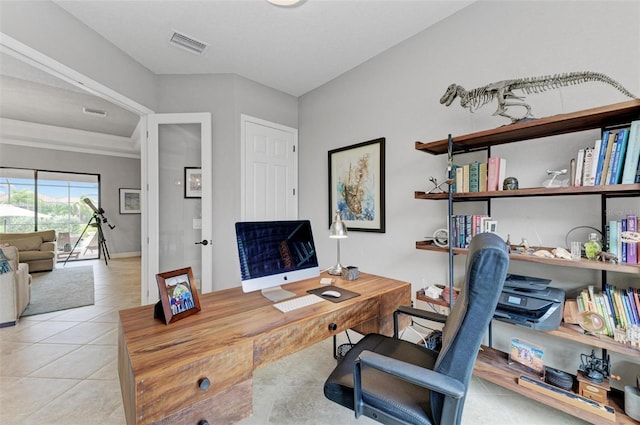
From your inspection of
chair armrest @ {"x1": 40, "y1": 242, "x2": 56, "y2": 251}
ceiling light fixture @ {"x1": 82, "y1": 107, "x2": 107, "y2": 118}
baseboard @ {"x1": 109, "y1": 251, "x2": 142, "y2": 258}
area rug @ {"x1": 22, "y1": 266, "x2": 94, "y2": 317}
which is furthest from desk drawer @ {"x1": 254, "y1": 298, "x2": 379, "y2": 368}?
baseboard @ {"x1": 109, "y1": 251, "x2": 142, "y2": 258}

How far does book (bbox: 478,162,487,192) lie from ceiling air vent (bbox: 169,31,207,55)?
2.74 meters

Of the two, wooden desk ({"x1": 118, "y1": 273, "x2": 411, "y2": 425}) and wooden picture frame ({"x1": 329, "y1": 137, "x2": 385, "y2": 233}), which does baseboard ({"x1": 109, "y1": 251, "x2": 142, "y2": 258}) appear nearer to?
wooden picture frame ({"x1": 329, "y1": 137, "x2": 385, "y2": 233})

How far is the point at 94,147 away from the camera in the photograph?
6461 millimetres

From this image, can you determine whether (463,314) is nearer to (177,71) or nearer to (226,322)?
(226,322)

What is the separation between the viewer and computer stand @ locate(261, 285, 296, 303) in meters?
1.55

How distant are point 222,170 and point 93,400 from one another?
228 centimetres

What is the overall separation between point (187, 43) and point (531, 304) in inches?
137

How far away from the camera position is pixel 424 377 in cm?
92

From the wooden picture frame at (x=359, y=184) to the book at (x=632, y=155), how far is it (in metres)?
1.66

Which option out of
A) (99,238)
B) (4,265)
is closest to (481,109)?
(4,265)

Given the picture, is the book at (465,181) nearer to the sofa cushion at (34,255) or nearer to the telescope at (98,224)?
the sofa cushion at (34,255)

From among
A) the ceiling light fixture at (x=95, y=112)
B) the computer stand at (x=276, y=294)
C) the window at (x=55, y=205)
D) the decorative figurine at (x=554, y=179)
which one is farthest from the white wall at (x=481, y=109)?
the window at (x=55, y=205)

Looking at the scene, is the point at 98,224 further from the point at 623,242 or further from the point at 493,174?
the point at 623,242

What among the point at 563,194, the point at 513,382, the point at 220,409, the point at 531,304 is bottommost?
the point at 513,382
